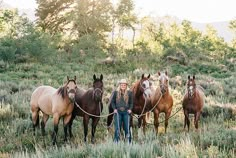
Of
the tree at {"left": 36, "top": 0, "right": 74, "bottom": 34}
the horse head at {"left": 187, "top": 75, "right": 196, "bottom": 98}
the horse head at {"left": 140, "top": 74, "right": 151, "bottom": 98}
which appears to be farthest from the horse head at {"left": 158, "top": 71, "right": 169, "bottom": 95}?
the tree at {"left": 36, "top": 0, "right": 74, "bottom": 34}

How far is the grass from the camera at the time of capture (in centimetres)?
600

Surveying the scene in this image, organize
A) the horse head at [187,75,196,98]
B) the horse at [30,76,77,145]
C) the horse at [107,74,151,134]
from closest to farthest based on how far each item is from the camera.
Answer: the horse at [30,76,77,145], the horse at [107,74,151,134], the horse head at [187,75,196,98]

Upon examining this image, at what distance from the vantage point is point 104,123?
12.0 meters

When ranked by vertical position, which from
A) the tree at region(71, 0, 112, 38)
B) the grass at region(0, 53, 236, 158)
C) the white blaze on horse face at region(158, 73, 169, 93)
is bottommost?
the grass at region(0, 53, 236, 158)

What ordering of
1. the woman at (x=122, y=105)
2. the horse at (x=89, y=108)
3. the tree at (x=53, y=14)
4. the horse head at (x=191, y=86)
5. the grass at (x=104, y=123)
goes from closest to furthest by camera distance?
the grass at (x=104, y=123)
the woman at (x=122, y=105)
the horse at (x=89, y=108)
the horse head at (x=191, y=86)
the tree at (x=53, y=14)

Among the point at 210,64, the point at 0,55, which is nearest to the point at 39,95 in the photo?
the point at 0,55

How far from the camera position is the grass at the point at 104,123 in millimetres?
6000

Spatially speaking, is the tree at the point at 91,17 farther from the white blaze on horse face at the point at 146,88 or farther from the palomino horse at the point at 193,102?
the white blaze on horse face at the point at 146,88

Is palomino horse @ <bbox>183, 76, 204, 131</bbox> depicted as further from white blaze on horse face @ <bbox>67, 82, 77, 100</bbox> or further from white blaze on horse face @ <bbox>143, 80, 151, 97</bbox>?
white blaze on horse face @ <bbox>67, 82, 77, 100</bbox>

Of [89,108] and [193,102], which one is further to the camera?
[193,102]

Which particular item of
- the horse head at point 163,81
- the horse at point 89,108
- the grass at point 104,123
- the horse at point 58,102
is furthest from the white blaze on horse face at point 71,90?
the horse head at point 163,81

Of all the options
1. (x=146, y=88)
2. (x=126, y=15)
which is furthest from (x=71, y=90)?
(x=126, y=15)

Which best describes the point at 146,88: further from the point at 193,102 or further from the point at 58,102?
the point at 58,102

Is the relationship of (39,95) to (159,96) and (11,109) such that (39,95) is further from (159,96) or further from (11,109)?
(159,96)
